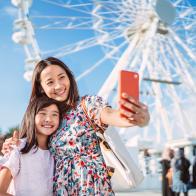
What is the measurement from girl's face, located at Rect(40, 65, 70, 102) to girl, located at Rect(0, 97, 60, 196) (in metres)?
0.04

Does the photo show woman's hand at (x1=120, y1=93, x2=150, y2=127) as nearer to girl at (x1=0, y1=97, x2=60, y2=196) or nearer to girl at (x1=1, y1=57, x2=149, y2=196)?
girl at (x1=1, y1=57, x2=149, y2=196)

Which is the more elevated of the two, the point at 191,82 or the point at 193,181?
the point at 191,82

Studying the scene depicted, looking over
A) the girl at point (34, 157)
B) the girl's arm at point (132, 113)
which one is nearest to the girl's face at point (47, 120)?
the girl at point (34, 157)

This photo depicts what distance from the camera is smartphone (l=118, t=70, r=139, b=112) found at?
1.59 metres

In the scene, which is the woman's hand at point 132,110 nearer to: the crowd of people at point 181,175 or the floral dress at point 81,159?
the floral dress at point 81,159

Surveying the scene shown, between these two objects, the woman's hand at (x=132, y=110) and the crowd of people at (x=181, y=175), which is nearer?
the woman's hand at (x=132, y=110)

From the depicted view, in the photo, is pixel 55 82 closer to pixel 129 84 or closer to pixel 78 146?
pixel 78 146

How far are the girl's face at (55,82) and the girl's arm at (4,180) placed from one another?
15.3 inches

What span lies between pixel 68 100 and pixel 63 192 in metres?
0.42

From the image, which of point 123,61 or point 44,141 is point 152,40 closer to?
point 123,61

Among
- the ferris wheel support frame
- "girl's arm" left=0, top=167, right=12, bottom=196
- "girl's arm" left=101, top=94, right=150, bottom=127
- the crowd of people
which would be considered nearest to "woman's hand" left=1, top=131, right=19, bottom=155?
"girl's arm" left=0, top=167, right=12, bottom=196

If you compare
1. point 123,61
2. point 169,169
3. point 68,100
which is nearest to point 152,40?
A: point 123,61

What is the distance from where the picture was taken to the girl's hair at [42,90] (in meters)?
2.05

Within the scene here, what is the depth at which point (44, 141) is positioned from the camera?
6.73 ft
